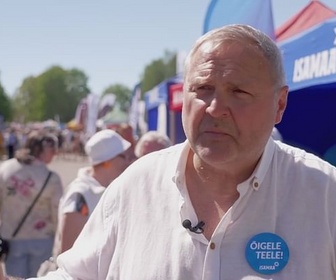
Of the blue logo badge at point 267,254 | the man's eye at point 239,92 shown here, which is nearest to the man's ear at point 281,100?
the man's eye at point 239,92

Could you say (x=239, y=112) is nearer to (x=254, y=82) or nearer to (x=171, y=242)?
(x=254, y=82)

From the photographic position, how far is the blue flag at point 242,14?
172 inches

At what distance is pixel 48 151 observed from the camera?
15.6 feet

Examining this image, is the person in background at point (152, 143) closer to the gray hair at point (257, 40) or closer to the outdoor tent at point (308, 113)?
the outdoor tent at point (308, 113)

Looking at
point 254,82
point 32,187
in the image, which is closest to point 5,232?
point 32,187

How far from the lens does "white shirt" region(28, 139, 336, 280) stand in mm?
1523

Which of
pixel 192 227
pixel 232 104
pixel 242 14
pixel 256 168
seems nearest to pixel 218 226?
pixel 192 227

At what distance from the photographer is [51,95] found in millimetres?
84688

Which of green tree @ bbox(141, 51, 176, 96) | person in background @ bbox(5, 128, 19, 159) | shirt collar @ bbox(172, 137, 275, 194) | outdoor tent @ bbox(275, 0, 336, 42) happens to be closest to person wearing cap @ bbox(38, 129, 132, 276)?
outdoor tent @ bbox(275, 0, 336, 42)

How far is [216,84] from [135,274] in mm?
545

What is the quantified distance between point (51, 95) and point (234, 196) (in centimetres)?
8490

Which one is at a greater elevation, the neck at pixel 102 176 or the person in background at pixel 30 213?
the neck at pixel 102 176

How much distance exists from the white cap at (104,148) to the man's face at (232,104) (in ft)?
7.27

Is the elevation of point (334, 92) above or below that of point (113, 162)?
above
